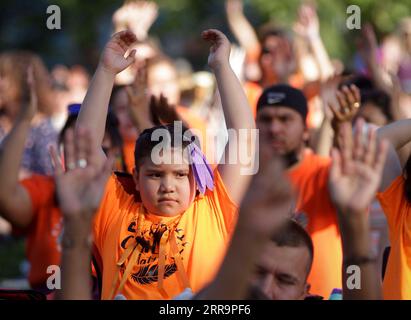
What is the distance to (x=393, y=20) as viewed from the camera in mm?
15727

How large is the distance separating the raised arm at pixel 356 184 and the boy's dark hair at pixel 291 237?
1.00m

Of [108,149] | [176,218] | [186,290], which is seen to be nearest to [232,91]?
[176,218]

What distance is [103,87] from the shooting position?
4.75 m

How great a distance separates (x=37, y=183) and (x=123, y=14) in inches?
128

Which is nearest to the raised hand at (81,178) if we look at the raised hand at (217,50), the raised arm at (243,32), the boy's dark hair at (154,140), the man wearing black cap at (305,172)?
the boy's dark hair at (154,140)

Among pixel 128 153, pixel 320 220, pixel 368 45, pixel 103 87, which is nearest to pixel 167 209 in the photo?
pixel 103 87

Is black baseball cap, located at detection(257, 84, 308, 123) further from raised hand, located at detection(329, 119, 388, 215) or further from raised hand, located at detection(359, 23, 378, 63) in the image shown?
raised hand, located at detection(329, 119, 388, 215)

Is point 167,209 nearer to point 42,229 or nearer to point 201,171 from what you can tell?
point 201,171

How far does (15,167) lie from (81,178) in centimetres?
254

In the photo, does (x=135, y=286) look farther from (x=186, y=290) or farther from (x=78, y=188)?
(x=78, y=188)

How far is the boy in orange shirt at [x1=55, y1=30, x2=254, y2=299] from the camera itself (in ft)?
14.7

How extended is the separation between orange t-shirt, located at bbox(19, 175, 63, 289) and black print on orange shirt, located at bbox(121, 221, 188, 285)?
6.05ft

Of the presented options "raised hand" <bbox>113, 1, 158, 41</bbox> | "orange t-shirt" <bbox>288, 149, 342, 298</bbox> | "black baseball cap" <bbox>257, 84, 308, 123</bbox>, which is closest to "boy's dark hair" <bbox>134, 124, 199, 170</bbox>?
"orange t-shirt" <bbox>288, 149, 342, 298</bbox>

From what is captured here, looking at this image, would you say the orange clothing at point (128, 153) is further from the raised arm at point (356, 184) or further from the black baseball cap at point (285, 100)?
the raised arm at point (356, 184)
